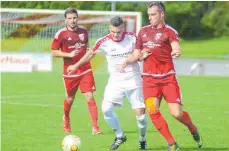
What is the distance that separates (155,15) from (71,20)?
302 centimetres

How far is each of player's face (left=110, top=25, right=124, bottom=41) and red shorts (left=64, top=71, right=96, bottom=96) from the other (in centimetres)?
233

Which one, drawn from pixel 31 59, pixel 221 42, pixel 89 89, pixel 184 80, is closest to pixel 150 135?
pixel 89 89

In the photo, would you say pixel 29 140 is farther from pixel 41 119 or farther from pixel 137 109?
pixel 41 119

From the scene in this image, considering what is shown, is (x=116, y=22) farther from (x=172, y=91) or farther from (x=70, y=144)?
(x=70, y=144)

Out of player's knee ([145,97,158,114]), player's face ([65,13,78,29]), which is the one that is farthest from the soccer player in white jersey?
player's face ([65,13,78,29])

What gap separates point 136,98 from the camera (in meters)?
11.4

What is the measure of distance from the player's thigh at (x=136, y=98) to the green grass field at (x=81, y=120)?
0.66m

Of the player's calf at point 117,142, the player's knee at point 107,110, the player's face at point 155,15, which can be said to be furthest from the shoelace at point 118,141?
the player's face at point 155,15

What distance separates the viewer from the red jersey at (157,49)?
416 inches

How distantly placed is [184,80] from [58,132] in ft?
57.7

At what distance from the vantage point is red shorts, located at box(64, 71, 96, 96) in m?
13.5

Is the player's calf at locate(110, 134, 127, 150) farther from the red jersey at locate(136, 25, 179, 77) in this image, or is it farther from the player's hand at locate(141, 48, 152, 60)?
the player's hand at locate(141, 48, 152, 60)

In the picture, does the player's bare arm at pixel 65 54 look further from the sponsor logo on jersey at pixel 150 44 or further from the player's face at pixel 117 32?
the sponsor logo on jersey at pixel 150 44

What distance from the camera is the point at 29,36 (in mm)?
35000
